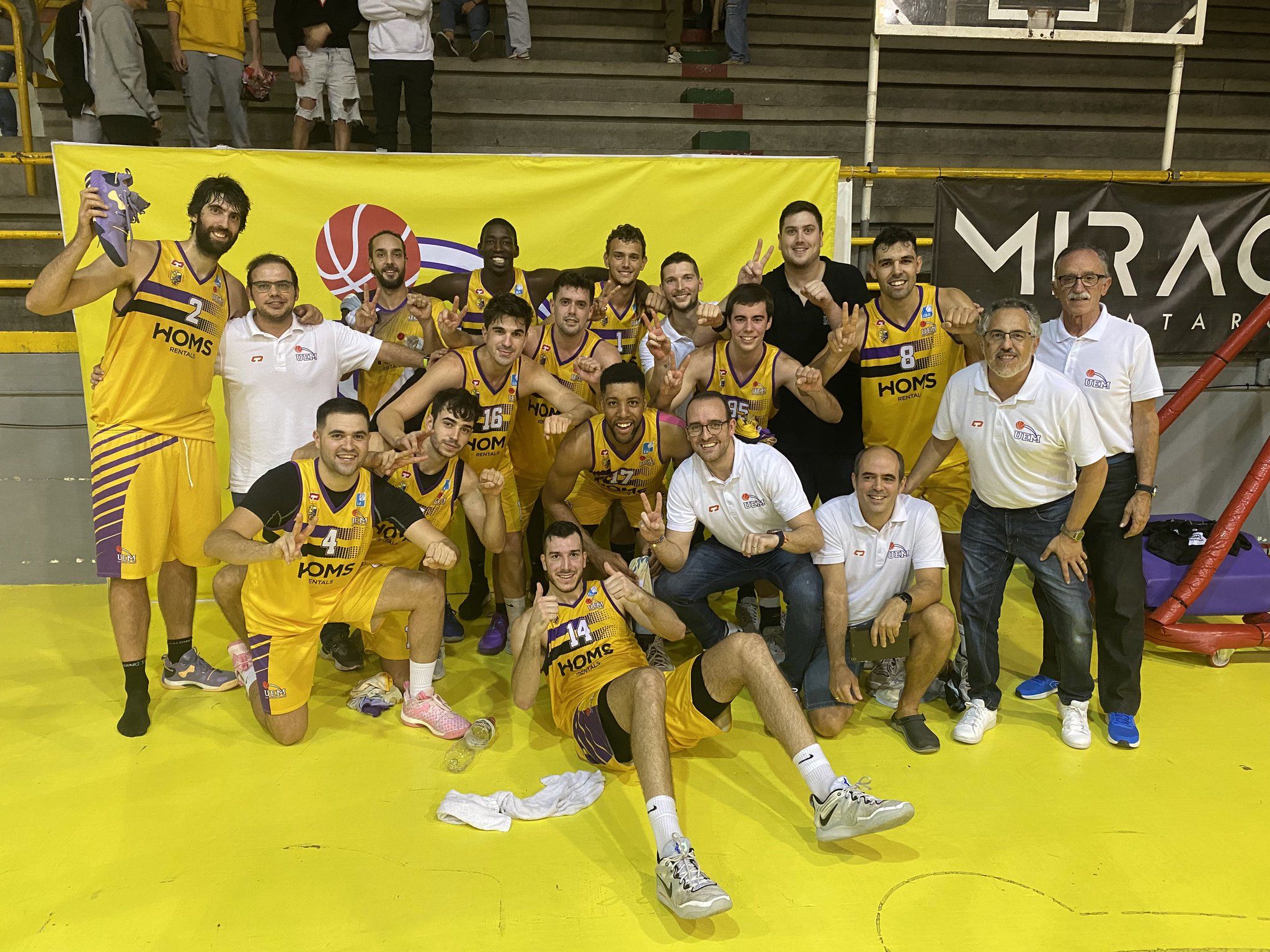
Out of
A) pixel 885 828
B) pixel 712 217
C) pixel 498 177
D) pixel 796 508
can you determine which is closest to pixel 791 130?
pixel 712 217

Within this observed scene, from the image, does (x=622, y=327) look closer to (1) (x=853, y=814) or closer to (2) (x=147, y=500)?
(2) (x=147, y=500)

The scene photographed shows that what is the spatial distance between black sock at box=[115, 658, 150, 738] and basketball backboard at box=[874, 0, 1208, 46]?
5.68 meters

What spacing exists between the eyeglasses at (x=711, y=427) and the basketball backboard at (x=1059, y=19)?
3283mm

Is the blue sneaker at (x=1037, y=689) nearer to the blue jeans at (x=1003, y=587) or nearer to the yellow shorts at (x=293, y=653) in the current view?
the blue jeans at (x=1003, y=587)

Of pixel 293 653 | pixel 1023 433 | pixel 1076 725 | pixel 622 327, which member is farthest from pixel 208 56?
pixel 1076 725

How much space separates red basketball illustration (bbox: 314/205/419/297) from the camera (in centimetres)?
554

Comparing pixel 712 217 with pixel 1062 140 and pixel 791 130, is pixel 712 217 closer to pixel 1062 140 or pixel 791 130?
pixel 791 130

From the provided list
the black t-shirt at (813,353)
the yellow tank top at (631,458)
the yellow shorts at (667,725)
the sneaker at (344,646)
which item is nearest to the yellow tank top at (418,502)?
the sneaker at (344,646)

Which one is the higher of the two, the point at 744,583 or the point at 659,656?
the point at 744,583

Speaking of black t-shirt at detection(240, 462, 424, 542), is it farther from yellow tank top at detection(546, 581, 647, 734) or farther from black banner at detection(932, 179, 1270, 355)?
black banner at detection(932, 179, 1270, 355)

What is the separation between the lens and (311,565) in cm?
398

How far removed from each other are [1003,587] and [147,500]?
162 inches

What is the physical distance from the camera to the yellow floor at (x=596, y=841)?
112 inches

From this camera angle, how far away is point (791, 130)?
9141 mm
